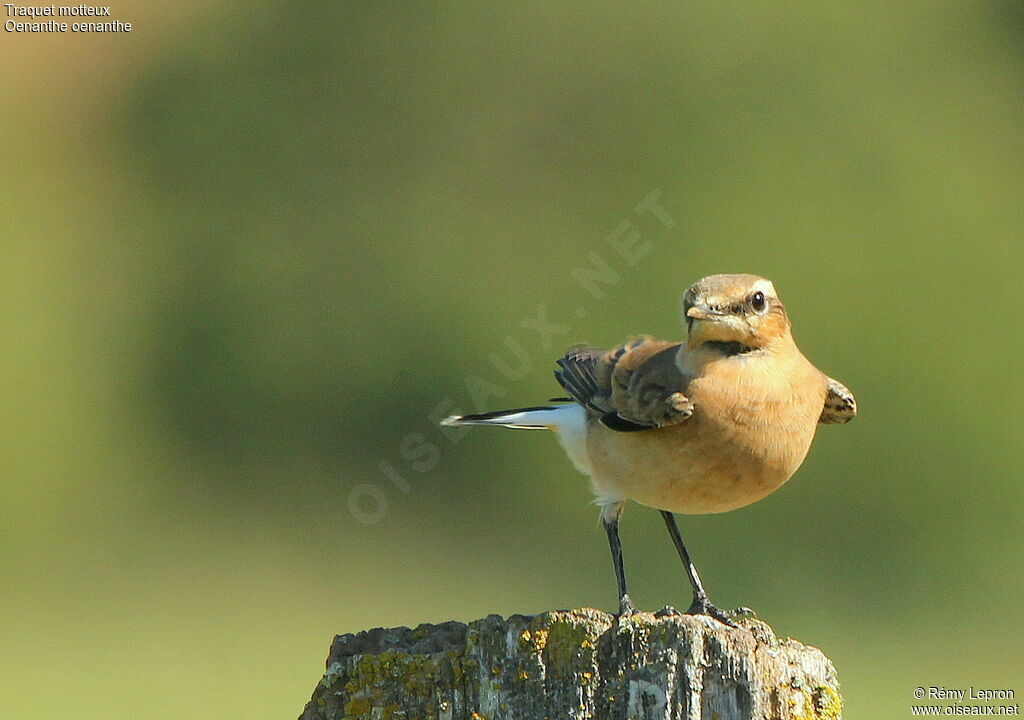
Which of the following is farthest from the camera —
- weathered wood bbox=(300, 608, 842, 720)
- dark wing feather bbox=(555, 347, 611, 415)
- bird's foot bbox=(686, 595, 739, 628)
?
dark wing feather bbox=(555, 347, 611, 415)

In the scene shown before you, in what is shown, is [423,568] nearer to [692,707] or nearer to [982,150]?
[982,150]

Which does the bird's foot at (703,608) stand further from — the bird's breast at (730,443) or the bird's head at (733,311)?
the bird's head at (733,311)

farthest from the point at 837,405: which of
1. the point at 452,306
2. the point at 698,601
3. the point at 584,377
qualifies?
the point at 452,306

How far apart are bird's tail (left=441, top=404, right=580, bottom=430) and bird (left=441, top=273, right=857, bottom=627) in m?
0.99

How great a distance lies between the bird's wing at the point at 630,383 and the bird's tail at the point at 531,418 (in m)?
0.21

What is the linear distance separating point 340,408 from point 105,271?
531cm

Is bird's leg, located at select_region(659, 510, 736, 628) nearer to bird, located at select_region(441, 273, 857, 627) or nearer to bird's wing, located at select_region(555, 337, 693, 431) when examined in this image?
bird, located at select_region(441, 273, 857, 627)

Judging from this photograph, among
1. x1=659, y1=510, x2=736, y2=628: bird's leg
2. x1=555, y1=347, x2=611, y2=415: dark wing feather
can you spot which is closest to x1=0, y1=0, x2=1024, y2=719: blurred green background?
x1=659, y1=510, x2=736, y2=628: bird's leg

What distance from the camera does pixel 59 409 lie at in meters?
21.0

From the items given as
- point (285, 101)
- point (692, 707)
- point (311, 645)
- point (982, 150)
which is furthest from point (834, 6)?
point (692, 707)

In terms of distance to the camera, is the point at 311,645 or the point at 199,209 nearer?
the point at 311,645

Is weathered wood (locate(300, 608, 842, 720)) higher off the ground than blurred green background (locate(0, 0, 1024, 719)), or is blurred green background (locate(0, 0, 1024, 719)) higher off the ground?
blurred green background (locate(0, 0, 1024, 719))

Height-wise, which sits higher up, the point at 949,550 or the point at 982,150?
the point at 982,150

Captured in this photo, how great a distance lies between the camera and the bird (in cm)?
690
